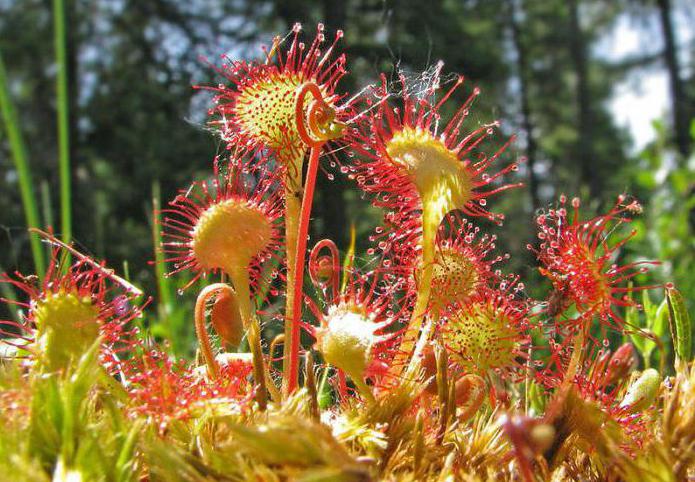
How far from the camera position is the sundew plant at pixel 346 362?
17.4 inches

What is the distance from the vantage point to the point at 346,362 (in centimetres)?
53

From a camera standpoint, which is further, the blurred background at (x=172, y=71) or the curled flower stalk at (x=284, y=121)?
the blurred background at (x=172, y=71)

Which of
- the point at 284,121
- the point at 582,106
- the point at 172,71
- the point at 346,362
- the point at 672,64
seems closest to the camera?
the point at 346,362

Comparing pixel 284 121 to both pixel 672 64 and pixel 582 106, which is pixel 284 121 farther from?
pixel 582 106

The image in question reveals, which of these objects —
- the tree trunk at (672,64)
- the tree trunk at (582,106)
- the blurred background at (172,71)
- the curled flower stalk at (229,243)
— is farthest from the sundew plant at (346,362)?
the tree trunk at (582,106)

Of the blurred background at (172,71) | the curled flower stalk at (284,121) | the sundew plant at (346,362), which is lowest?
the sundew plant at (346,362)

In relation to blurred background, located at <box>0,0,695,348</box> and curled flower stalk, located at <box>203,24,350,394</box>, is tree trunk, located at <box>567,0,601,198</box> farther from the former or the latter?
curled flower stalk, located at <box>203,24,350,394</box>

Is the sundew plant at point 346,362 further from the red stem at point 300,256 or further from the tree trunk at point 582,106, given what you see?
the tree trunk at point 582,106

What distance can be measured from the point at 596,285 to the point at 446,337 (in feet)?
0.51

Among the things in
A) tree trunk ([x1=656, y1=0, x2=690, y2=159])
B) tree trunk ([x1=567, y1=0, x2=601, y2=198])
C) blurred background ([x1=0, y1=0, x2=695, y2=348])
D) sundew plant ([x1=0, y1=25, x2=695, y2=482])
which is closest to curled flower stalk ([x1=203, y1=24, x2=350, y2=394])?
sundew plant ([x1=0, y1=25, x2=695, y2=482])

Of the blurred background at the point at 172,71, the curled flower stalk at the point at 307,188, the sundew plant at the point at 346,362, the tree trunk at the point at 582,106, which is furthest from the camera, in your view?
the tree trunk at the point at 582,106

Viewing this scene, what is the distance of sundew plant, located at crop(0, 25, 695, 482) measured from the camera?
1.45ft

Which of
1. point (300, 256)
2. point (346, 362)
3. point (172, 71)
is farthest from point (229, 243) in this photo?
point (172, 71)

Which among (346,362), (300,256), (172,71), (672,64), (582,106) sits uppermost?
(582,106)
